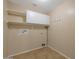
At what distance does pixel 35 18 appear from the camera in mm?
2219

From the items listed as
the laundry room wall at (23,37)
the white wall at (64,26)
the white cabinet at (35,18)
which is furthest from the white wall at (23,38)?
the white wall at (64,26)

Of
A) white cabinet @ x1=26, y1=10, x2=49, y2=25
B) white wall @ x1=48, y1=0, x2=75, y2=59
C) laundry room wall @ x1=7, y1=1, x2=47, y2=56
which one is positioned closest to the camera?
white wall @ x1=48, y1=0, x2=75, y2=59

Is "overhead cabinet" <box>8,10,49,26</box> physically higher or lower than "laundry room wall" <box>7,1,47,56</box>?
higher

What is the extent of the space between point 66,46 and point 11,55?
158cm

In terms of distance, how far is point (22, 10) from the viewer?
2.06 meters

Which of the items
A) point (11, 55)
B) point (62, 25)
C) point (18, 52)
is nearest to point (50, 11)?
point (62, 25)

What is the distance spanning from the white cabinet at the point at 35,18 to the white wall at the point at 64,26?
0.31 m

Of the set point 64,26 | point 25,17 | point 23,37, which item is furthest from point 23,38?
point 64,26

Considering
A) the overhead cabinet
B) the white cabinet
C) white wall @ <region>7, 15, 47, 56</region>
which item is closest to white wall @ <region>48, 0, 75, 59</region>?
the white cabinet

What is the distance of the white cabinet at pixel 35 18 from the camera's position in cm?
200

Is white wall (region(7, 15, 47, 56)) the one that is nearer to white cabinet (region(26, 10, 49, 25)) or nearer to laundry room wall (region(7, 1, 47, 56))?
laundry room wall (region(7, 1, 47, 56))

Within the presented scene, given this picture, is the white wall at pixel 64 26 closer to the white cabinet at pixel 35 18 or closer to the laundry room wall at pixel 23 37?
the white cabinet at pixel 35 18

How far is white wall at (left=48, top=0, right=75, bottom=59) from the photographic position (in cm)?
172

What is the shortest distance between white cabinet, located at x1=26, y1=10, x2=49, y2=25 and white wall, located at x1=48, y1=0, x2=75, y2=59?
12.4 inches
